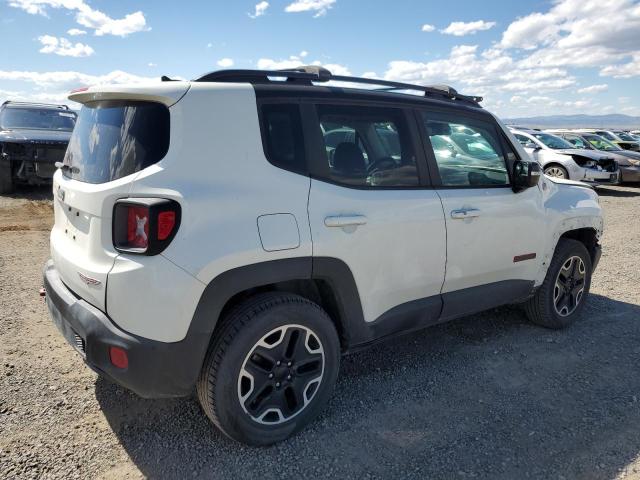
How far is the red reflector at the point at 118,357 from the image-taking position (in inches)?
92.6

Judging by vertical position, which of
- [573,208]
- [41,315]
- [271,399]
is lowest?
[41,315]

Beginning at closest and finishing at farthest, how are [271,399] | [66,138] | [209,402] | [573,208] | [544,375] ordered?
[209,402] < [271,399] < [544,375] < [573,208] < [66,138]

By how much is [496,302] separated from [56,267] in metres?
2.93

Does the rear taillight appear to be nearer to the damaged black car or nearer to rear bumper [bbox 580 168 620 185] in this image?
the damaged black car

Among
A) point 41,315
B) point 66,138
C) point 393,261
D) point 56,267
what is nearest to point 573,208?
point 393,261

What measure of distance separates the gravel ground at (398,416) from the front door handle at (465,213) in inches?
43.3

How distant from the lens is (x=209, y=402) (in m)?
2.55

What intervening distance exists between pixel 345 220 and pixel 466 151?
1.37 metres

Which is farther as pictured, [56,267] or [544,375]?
[544,375]

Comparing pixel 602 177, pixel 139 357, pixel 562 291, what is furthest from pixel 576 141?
pixel 139 357

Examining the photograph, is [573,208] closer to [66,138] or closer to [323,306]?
[323,306]

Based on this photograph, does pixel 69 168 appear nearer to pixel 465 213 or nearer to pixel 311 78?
pixel 311 78

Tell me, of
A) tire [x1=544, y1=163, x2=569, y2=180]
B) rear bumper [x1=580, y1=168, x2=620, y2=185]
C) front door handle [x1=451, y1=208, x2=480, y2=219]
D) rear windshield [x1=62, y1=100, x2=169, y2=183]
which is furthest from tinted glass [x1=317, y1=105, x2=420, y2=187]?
rear bumper [x1=580, y1=168, x2=620, y2=185]

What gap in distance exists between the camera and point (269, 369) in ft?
8.90
